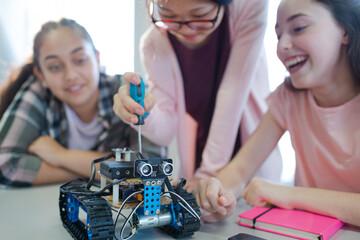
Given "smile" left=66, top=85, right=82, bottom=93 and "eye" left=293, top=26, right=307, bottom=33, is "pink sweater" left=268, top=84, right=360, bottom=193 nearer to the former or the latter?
"eye" left=293, top=26, right=307, bottom=33

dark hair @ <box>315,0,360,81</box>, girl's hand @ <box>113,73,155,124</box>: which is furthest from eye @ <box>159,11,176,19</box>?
dark hair @ <box>315,0,360,81</box>

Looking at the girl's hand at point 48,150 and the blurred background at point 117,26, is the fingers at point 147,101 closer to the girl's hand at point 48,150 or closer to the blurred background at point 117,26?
the blurred background at point 117,26

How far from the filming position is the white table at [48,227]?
1.73ft

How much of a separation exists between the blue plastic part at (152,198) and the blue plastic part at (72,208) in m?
0.14

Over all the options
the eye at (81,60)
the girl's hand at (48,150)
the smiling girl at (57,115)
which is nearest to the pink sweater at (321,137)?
the smiling girl at (57,115)

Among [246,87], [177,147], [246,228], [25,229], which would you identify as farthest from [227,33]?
[25,229]

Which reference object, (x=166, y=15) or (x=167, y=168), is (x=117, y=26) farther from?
(x=167, y=168)

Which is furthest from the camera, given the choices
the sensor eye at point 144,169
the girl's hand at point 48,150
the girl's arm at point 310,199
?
the girl's hand at point 48,150

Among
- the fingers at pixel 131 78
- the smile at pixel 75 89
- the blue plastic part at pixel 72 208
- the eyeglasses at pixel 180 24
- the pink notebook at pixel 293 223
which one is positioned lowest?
the pink notebook at pixel 293 223

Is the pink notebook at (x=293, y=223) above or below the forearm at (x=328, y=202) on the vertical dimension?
below

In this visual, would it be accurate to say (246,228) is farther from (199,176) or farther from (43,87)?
(43,87)

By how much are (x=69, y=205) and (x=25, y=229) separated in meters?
0.09

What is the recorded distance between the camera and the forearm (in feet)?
1.79

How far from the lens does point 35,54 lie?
88 centimetres
